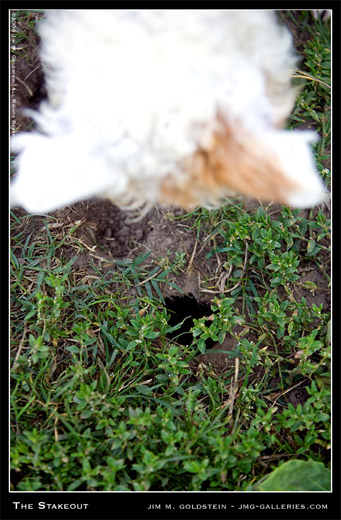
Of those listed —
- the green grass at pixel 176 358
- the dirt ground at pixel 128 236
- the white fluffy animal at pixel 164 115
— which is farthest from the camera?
the dirt ground at pixel 128 236

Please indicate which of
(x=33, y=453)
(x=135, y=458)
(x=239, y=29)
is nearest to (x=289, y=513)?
(x=135, y=458)

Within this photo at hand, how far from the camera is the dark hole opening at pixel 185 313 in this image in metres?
1.39

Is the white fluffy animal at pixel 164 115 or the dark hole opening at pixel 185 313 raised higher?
the white fluffy animal at pixel 164 115

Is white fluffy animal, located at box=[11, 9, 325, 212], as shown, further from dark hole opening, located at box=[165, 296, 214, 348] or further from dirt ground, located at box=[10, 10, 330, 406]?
dark hole opening, located at box=[165, 296, 214, 348]

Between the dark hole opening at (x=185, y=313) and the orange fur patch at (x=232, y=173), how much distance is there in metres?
0.31

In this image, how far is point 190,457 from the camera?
1148 millimetres

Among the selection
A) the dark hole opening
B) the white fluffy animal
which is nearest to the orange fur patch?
the white fluffy animal

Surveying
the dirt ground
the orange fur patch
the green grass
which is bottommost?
the green grass

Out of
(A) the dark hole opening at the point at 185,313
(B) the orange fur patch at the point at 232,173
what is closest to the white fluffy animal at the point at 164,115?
(B) the orange fur patch at the point at 232,173

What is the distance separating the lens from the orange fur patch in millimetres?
1370

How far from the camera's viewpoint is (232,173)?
1392 millimetres

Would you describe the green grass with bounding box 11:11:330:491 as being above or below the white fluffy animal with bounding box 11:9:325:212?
below

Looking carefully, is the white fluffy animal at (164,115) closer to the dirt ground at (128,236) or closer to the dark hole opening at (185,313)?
the dirt ground at (128,236)

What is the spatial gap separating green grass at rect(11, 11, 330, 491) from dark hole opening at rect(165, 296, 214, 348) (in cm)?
3
